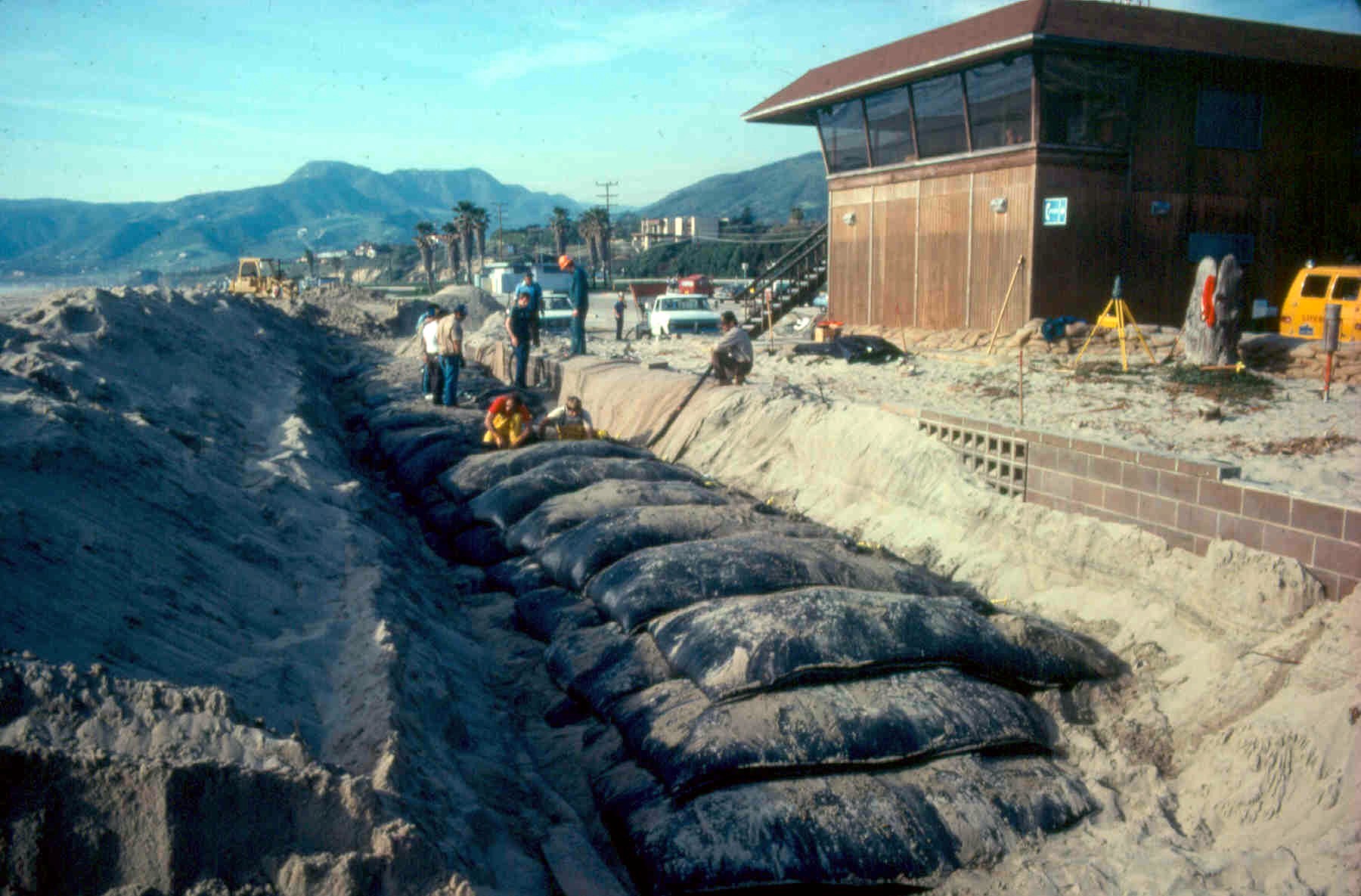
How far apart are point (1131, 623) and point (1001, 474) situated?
1646 millimetres

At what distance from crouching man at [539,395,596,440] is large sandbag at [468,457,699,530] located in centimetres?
135

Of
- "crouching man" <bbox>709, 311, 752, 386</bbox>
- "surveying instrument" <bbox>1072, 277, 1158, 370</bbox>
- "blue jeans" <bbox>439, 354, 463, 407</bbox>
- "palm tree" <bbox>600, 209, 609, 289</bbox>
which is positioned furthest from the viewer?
"palm tree" <bbox>600, 209, 609, 289</bbox>

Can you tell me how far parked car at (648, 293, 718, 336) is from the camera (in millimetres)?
23938

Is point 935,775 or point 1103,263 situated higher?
point 1103,263

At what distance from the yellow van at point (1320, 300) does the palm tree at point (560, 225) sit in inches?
2303

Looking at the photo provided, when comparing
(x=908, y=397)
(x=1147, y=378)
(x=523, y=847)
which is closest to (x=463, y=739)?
(x=523, y=847)

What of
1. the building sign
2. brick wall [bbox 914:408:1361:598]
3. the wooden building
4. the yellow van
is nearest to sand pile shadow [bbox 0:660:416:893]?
brick wall [bbox 914:408:1361:598]

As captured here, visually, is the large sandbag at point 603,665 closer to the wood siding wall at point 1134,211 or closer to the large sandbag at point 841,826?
the large sandbag at point 841,826

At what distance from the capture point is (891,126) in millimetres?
17500

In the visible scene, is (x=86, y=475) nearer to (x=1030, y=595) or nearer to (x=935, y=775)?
(x=935, y=775)

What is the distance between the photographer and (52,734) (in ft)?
8.16

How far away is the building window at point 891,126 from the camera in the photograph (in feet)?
55.9

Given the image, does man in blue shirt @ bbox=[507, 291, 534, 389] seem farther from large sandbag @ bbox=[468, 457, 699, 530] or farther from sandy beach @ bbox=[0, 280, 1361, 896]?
large sandbag @ bbox=[468, 457, 699, 530]

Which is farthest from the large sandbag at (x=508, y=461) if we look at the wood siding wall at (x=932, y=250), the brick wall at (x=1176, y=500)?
the wood siding wall at (x=932, y=250)
